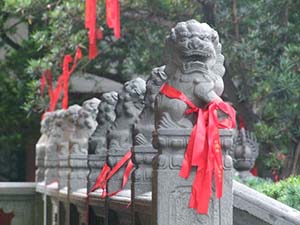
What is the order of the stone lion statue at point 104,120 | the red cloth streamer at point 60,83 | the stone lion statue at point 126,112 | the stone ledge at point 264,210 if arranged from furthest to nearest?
1. the red cloth streamer at point 60,83
2. the stone lion statue at point 104,120
3. the stone lion statue at point 126,112
4. the stone ledge at point 264,210

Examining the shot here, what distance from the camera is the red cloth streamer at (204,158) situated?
6.45 m

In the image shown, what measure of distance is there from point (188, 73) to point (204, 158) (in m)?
0.59

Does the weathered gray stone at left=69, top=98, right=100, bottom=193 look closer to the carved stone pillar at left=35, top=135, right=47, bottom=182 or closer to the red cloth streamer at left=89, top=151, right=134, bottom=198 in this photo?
the red cloth streamer at left=89, top=151, right=134, bottom=198

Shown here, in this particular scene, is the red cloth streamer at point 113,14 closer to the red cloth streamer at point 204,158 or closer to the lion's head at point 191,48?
the lion's head at point 191,48

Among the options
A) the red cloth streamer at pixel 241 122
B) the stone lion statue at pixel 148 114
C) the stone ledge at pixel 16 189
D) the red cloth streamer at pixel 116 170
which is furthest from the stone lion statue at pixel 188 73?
the stone ledge at pixel 16 189

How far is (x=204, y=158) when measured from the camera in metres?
6.46

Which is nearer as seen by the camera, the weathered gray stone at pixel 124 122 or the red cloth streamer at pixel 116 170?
the red cloth streamer at pixel 116 170

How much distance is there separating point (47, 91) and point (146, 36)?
96.8 inches

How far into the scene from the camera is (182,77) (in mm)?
6699

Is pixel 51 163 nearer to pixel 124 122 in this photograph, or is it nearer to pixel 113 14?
pixel 113 14

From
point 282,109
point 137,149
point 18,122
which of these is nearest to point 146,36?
point 282,109

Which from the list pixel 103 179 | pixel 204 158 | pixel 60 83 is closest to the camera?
pixel 204 158

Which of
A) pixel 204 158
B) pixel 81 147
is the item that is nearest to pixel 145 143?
pixel 204 158

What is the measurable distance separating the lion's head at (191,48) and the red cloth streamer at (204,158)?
1.00ft
